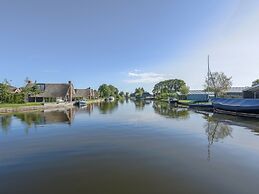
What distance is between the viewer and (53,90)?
7894 cm

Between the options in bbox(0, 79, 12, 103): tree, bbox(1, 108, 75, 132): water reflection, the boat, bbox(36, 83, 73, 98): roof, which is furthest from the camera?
bbox(36, 83, 73, 98): roof

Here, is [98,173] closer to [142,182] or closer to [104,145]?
[142,182]

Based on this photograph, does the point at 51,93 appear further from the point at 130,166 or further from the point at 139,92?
the point at 139,92

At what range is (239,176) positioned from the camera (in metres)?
7.94

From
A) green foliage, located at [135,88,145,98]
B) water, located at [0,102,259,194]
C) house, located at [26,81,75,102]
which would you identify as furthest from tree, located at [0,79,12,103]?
green foliage, located at [135,88,145,98]

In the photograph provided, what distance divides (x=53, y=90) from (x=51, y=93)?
197 centimetres

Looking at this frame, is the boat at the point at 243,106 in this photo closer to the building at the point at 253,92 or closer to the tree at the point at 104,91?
the building at the point at 253,92

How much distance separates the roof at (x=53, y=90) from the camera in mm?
76156

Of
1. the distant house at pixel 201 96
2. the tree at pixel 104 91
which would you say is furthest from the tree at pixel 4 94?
the tree at pixel 104 91

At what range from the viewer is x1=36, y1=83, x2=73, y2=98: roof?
76.2 meters

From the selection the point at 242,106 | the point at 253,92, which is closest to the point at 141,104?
the point at 253,92

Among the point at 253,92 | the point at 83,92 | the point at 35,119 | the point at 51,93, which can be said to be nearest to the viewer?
the point at 35,119

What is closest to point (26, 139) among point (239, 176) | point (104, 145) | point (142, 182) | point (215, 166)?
point (104, 145)

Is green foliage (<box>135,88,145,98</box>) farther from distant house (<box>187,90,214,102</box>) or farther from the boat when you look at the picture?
the boat
